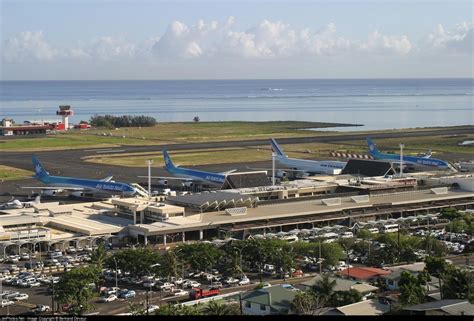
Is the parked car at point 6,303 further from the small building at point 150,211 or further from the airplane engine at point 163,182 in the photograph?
the airplane engine at point 163,182

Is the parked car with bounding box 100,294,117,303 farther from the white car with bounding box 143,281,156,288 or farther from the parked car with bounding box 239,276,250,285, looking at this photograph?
the parked car with bounding box 239,276,250,285

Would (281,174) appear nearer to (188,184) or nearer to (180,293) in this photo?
(188,184)

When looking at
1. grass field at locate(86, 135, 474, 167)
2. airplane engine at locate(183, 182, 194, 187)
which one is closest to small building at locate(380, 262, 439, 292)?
airplane engine at locate(183, 182, 194, 187)

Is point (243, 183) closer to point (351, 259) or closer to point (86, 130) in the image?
point (351, 259)

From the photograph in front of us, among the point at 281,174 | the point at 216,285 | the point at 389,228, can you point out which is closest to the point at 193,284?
the point at 216,285

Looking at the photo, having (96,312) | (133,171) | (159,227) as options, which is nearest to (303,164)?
(133,171)

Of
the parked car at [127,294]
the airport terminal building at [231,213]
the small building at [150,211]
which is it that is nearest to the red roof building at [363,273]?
the parked car at [127,294]

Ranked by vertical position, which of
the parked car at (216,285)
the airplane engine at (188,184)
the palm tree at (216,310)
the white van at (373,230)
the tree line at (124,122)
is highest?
the tree line at (124,122)
